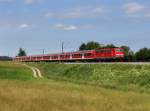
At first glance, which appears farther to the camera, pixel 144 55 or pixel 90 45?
pixel 90 45

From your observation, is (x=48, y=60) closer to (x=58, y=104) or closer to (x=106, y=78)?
(x=106, y=78)

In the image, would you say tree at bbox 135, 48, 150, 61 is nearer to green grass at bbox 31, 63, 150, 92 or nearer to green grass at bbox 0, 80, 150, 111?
green grass at bbox 31, 63, 150, 92

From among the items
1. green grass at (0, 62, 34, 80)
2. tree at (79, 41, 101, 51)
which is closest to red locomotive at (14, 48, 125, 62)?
green grass at (0, 62, 34, 80)

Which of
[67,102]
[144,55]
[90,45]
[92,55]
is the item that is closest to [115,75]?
[67,102]

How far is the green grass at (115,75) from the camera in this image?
4487cm

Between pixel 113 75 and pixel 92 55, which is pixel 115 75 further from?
pixel 92 55

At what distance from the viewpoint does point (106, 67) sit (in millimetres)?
64625

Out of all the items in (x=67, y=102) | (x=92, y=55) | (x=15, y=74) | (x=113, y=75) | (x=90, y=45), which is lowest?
(x=67, y=102)

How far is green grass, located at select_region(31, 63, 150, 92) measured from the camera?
147 feet

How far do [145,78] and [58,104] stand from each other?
2371cm

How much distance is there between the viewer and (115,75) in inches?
2191

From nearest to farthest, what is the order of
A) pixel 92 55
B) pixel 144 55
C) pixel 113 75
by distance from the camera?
pixel 113 75 → pixel 92 55 → pixel 144 55

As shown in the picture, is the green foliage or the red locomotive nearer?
the green foliage

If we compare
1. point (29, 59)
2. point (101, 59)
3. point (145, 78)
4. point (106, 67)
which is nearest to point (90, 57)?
point (101, 59)
